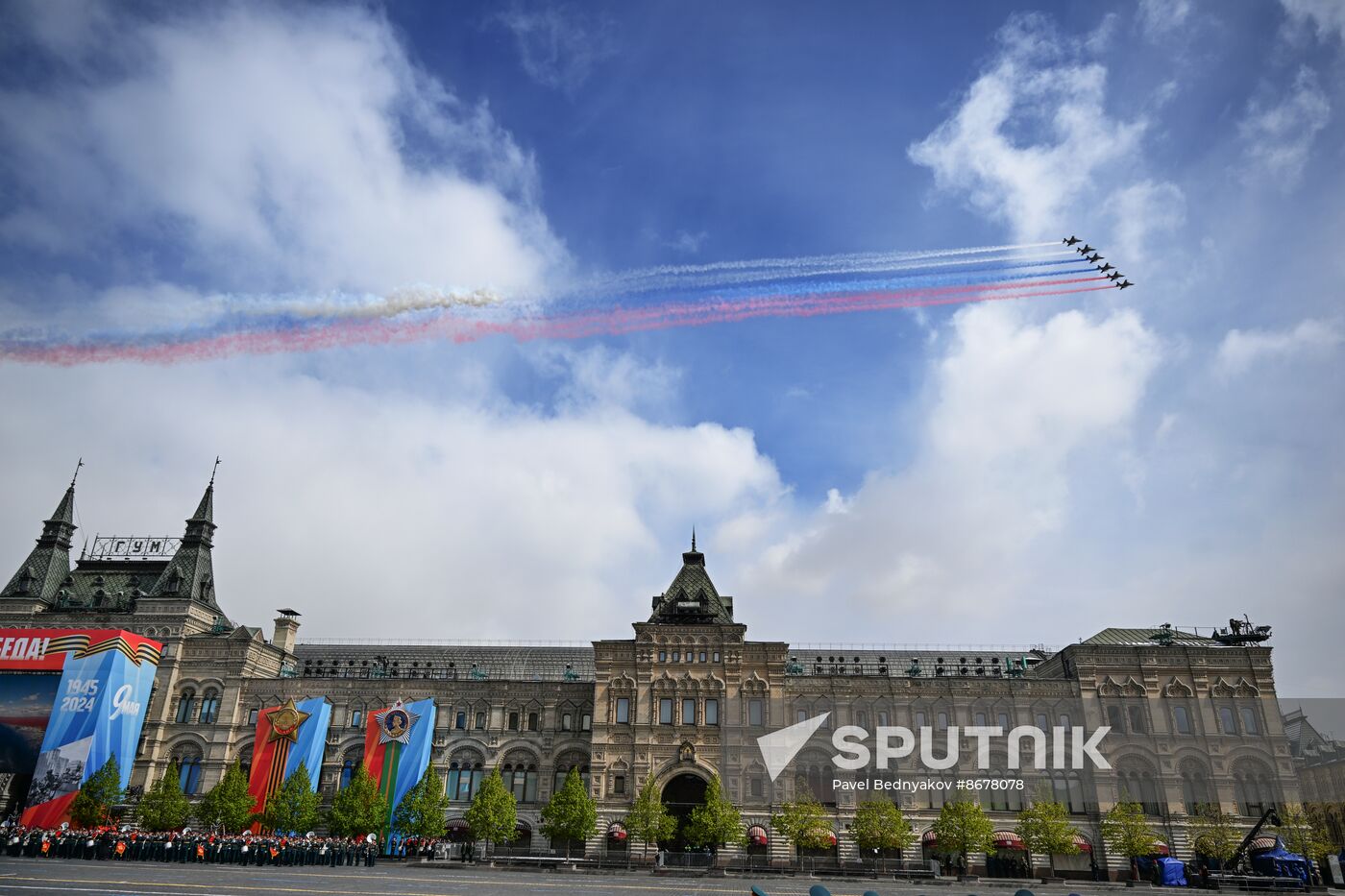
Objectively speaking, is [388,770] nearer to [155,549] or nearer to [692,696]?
[692,696]

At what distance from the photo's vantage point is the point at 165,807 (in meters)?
65.4

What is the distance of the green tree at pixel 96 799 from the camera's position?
216 feet

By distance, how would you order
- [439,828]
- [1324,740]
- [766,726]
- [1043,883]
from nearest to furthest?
[1043,883] → [439,828] → [766,726] → [1324,740]

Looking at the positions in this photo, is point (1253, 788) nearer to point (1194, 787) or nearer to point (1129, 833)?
point (1194, 787)

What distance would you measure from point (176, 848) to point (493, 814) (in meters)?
19.6

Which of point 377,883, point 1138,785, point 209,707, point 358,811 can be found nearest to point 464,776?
point 358,811

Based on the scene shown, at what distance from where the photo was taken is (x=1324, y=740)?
9425 cm

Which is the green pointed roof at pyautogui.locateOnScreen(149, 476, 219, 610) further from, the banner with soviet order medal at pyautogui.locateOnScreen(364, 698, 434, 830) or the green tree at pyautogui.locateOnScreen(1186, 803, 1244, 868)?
the green tree at pyautogui.locateOnScreen(1186, 803, 1244, 868)

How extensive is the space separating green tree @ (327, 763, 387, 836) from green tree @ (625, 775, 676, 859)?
18.6 m

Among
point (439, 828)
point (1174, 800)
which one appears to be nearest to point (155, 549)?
point (439, 828)

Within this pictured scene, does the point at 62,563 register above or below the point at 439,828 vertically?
above

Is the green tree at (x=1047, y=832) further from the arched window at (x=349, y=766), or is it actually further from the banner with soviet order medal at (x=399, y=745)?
the arched window at (x=349, y=766)

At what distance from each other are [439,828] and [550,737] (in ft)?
37.6

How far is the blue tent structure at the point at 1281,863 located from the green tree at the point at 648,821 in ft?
126
